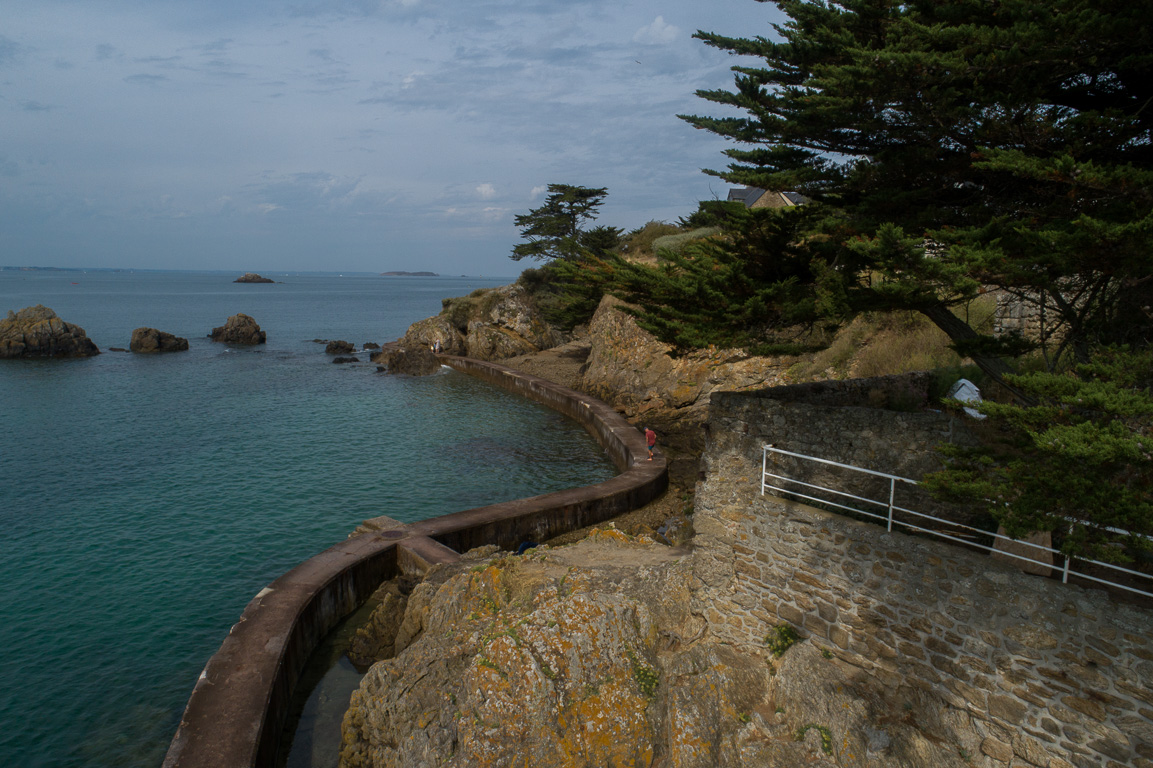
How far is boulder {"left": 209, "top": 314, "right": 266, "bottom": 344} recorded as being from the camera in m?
54.3

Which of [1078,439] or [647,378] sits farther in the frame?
[647,378]

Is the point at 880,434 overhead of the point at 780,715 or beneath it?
overhead

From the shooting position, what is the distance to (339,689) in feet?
31.0

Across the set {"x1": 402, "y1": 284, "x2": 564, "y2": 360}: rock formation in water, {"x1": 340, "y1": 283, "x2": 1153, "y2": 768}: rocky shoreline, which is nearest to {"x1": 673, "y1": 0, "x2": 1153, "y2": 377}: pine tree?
{"x1": 340, "y1": 283, "x2": 1153, "y2": 768}: rocky shoreline

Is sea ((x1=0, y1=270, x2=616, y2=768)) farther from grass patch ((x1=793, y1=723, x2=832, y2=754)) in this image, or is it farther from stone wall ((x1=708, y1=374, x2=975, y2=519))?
stone wall ((x1=708, y1=374, x2=975, y2=519))

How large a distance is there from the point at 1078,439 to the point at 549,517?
11.5 metres

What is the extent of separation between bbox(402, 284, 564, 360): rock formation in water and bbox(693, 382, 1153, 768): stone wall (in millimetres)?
35800

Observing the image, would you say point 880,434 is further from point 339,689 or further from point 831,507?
point 339,689

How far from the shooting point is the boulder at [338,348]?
50156mm

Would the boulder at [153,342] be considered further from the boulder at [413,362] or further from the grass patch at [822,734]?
the grass patch at [822,734]

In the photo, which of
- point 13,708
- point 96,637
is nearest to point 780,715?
point 13,708

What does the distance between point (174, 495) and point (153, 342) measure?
3738 cm

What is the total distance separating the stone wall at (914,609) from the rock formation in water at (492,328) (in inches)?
1409

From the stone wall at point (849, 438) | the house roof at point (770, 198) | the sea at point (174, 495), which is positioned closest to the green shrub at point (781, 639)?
the stone wall at point (849, 438)
